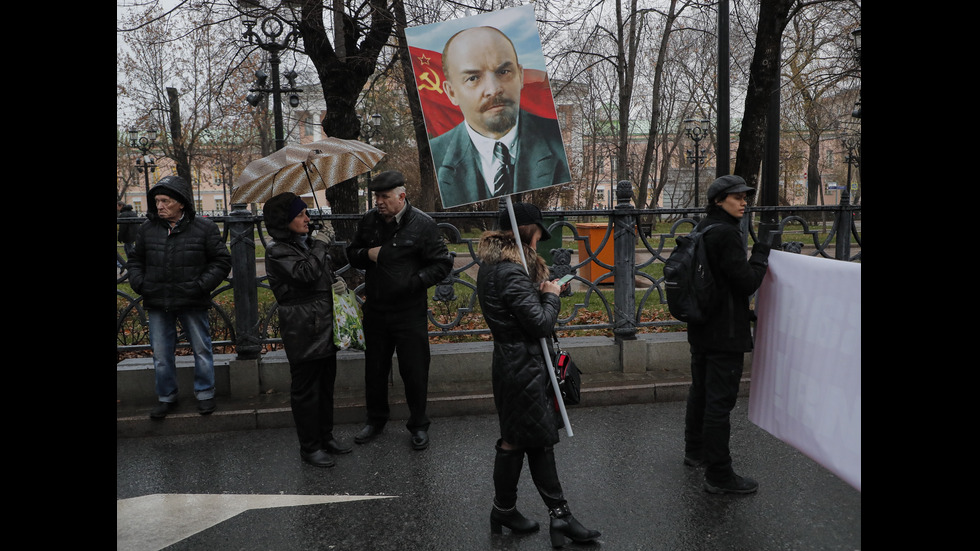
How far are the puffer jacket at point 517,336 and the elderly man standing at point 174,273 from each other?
9.89ft

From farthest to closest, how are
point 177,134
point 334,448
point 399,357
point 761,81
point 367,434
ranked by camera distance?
point 177,134, point 761,81, point 367,434, point 399,357, point 334,448

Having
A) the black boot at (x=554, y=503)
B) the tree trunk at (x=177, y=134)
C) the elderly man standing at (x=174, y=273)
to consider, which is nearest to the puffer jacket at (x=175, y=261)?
the elderly man standing at (x=174, y=273)

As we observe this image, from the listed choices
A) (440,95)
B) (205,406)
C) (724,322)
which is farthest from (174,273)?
(724,322)

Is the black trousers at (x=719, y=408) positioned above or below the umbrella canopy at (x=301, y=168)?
below

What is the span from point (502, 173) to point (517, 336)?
91 centimetres

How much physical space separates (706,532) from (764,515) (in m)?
0.42

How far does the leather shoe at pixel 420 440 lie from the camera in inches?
204

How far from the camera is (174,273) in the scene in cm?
560

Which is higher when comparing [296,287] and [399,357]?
[296,287]

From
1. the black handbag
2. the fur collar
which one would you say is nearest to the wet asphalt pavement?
the black handbag

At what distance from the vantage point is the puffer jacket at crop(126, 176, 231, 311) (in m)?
5.60

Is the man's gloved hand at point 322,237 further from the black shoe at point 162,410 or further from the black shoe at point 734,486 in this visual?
the black shoe at point 734,486

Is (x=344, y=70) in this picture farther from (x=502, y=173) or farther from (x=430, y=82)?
(x=502, y=173)

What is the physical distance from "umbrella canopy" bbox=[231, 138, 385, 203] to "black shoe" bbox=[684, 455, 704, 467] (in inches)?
127
